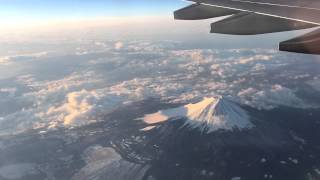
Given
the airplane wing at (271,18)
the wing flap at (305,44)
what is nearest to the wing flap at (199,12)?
the airplane wing at (271,18)

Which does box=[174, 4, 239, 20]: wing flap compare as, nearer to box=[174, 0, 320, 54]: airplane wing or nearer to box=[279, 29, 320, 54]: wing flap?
box=[174, 0, 320, 54]: airplane wing

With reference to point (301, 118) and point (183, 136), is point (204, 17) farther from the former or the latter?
point (301, 118)

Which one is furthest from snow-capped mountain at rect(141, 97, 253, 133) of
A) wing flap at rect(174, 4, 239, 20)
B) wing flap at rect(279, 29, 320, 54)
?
wing flap at rect(279, 29, 320, 54)

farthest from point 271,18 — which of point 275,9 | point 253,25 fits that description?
point 253,25

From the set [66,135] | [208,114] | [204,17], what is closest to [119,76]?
[208,114]

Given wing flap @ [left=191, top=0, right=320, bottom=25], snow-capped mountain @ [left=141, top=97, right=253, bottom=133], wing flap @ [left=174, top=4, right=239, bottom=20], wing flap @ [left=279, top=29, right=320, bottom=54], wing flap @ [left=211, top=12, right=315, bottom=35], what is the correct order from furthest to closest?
snow-capped mountain @ [left=141, top=97, right=253, bottom=133], wing flap @ [left=174, top=4, right=239, bottom=20], wing flap @ [left=211, top=12, right=315, bottom=35], wing flap @ [left=191, top=0, right=320, bottom=25], wing flap @ [left=279, top=29, right=320, bottom=54]

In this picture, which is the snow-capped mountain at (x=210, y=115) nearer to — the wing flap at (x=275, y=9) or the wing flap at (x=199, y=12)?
the wing flap at (x=199, y=12)
